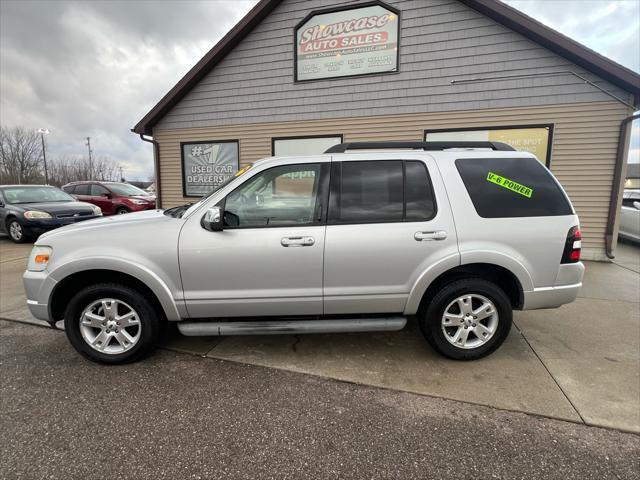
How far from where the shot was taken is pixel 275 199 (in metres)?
3.03

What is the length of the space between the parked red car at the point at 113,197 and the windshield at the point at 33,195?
2.14 m

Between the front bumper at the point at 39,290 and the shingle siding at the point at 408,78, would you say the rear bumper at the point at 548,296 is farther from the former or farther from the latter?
the shingle siding at the point at 408,78

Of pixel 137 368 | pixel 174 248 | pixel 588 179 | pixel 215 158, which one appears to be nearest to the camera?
pixel 174 248

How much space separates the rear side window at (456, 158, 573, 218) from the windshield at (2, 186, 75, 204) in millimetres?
10370

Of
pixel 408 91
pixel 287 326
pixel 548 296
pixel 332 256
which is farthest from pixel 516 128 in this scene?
pixel 287 326

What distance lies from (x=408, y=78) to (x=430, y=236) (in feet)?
19.1

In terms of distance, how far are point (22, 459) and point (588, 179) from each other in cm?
889

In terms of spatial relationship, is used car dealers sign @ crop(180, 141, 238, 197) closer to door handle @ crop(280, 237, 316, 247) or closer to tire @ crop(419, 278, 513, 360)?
door handle @ crop(280, 237, 316, 247)

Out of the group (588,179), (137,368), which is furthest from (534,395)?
(588,179)

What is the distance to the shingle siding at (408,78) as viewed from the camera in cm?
682

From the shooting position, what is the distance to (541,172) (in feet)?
9.82

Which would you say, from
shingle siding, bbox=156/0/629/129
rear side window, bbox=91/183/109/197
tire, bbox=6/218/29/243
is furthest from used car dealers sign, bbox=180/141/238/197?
rear side window, bbox=91/183/109/197

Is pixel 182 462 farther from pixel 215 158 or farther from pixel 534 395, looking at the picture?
pixel 215 158

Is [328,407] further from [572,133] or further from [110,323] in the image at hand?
[572,133]
